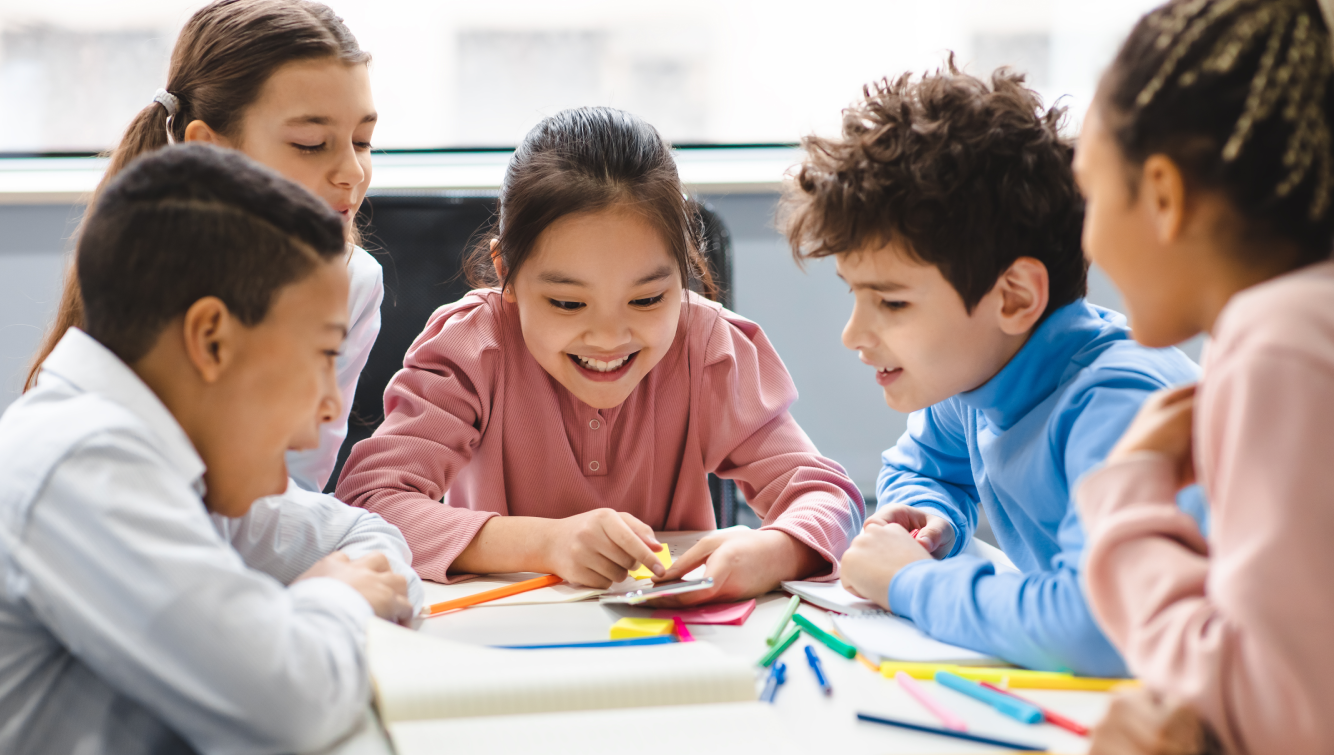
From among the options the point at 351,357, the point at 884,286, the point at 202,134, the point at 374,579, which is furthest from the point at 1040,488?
the point at 202,134

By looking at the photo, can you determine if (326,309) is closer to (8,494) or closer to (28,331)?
(8,494)

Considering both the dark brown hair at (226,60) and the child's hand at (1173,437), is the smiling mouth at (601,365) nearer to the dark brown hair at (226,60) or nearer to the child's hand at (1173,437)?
the dark brown hair at (226,60)

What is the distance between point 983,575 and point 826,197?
39 cm

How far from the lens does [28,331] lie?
2.36 metres

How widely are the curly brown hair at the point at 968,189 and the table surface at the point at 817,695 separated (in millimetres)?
354

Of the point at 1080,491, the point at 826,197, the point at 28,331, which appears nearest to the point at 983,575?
the point at 1080,491

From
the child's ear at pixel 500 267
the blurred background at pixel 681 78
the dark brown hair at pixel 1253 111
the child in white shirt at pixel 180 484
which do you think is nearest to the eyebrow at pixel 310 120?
the child's ear at pixel 500 267

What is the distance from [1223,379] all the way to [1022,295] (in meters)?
0.47

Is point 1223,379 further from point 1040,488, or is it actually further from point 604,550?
point 604,550

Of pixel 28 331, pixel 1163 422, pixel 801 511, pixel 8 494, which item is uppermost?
pixel 1163 422

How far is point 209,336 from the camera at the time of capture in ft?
2.21

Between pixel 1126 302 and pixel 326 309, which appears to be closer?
pixel 1126 302

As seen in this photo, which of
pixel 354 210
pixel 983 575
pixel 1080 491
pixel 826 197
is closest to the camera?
pixel 1080 491

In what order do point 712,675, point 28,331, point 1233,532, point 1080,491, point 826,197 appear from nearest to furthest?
point 1233,532
point 1080,491
point 712,675
point 826,197
point 28,331
